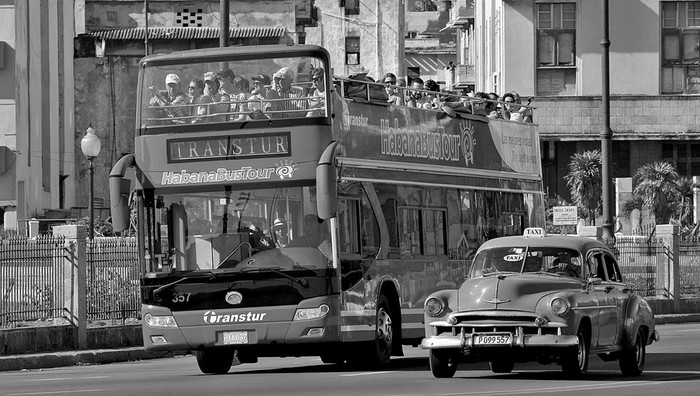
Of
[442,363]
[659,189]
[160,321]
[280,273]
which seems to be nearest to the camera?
[442,363]

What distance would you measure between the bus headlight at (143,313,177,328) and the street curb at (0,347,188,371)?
17.7 feet

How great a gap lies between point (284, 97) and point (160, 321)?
3346mm

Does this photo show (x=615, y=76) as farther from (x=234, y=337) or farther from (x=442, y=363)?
(x=442, y=363)

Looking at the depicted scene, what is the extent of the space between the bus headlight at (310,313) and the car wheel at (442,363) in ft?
5.83

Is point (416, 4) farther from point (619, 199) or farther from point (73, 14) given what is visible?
point (619, 199)

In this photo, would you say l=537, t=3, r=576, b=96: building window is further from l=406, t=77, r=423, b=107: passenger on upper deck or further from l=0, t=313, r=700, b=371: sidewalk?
l=406, t=77, r=423, b=107: passenger on upper deck

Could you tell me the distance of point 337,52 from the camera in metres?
96.5

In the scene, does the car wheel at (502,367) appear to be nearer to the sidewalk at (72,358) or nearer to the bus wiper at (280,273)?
the bus wiper at (280,273)

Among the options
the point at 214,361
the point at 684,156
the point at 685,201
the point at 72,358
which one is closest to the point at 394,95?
the point at 214,361

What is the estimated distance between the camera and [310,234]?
19.8 meters

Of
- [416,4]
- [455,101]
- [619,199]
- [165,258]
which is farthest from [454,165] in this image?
[416,4]

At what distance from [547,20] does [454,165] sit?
3312 centimetres

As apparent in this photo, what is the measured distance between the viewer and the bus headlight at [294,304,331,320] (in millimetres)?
19734

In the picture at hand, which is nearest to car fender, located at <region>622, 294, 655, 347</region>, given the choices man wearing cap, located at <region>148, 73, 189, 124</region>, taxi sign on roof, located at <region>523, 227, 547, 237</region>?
taxi sign on roof, located at <region>523, 227, 547, 237</region>
